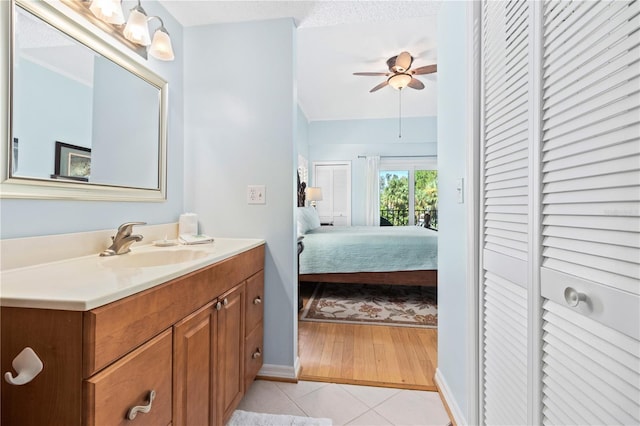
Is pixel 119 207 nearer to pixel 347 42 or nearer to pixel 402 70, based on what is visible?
pixel 347 42

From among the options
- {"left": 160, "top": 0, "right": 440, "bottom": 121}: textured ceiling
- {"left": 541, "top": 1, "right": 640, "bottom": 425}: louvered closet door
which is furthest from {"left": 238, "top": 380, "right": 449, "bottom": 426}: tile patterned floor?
{"left": 160, "top": 0, "right": 440, "bottom": 121}: textured ceiling

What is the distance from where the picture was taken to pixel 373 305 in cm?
298

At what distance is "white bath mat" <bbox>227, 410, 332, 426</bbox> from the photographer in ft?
4.44

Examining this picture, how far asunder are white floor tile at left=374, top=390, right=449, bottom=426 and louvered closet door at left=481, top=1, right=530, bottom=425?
391 mm

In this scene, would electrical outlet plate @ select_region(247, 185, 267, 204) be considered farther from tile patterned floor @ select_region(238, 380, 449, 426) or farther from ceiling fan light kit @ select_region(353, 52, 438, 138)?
ceiling fan light kit @ select_region(353, 52, 438, 138)

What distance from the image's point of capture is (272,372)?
174 cm

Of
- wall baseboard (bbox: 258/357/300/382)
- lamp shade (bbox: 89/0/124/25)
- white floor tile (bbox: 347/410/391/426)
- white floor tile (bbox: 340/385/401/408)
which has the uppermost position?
lamp shade (bbox: 89/0/124/25)

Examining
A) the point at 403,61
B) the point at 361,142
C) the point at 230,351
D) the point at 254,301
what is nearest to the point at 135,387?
the point at 230,351

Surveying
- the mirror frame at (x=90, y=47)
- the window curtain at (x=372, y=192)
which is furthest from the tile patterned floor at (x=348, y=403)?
the window curtain at (x=372, y=192)

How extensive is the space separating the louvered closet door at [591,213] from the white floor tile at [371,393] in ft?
3.24

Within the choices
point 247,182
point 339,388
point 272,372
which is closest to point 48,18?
point 247,182

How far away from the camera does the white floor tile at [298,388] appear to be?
1598mm

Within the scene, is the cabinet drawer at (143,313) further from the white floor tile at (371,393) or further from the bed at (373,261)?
the bed at (373,261)

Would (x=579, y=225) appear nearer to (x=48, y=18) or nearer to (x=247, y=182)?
(x=247, y=182)
